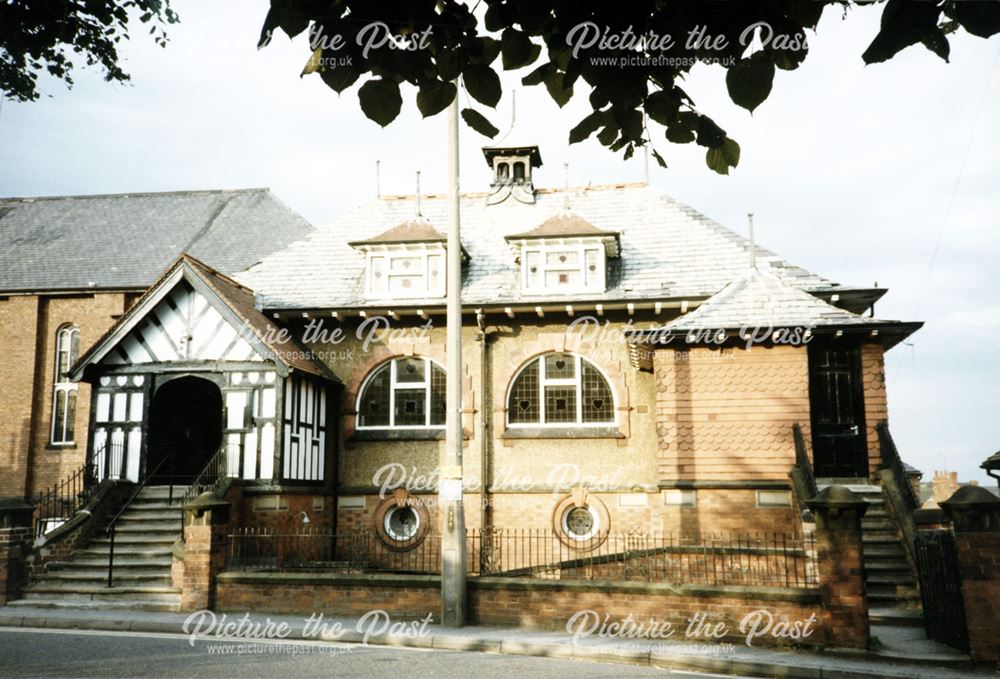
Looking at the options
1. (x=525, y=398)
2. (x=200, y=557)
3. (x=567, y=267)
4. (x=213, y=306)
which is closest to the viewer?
(x=200, y=557)

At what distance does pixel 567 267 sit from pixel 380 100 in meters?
14.8

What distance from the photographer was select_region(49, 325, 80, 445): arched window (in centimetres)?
2538

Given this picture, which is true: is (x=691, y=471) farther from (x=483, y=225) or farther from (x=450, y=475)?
(x=483, y=225)

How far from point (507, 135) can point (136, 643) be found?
1619cm

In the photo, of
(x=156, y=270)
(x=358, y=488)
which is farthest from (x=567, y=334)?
(x=156, y=270)

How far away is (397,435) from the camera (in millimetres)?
18266

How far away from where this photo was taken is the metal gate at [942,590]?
32.3ft

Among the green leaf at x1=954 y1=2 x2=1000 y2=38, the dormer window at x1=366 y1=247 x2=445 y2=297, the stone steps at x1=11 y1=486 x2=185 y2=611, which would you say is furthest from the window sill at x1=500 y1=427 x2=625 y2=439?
the green leaf at x1=954 y1=2 x2=1000 y2=38

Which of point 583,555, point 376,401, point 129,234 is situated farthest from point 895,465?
point 129,234

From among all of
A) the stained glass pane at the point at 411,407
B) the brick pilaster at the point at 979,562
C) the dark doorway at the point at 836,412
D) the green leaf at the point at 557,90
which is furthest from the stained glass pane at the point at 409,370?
the green leaf at the point at 557,90

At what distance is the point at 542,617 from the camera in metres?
11.7

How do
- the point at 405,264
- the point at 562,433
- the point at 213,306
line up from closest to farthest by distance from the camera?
the point at 213,306 → the point at 562,433 → the point at 405,264

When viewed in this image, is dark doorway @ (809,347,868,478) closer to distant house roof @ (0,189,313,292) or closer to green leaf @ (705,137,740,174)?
green leaf @ (705,137,740,174)

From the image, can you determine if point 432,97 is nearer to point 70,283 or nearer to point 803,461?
point 803,461
